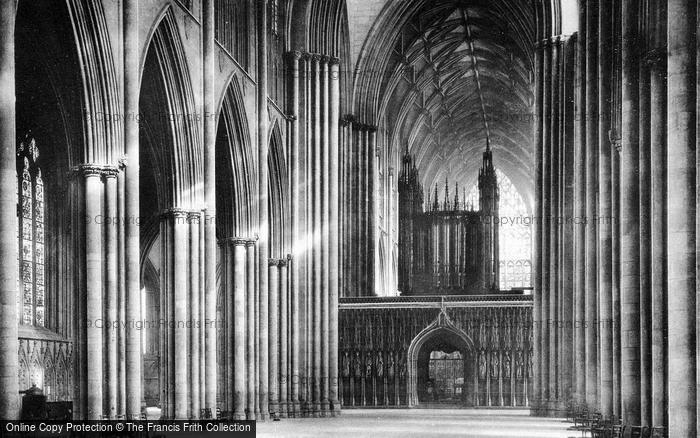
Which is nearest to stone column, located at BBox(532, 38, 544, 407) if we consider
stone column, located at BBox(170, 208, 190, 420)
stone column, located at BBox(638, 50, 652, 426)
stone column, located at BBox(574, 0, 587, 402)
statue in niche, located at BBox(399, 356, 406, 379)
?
stone column, located at BBox(574, 0, 587, 402)

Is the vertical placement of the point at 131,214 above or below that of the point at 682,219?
above

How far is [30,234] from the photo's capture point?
86.6ft

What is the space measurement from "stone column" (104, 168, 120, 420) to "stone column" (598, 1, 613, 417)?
10.9 metres

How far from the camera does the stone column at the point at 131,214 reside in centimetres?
2031

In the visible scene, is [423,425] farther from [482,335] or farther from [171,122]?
[482,335]

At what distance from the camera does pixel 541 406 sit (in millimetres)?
34344

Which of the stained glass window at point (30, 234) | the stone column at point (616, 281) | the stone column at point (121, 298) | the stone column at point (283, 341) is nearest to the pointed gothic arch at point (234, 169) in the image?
the stone column at point (283, 341)

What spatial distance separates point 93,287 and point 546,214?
64.8 feet

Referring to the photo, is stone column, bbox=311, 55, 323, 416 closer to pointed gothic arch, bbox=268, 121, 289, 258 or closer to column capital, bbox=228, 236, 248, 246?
pointed gothic arch, bbox=268, 121, 289, 258

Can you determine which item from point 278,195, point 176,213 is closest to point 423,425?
point 176,213

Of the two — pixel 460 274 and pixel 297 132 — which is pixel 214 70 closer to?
pixel 297 132

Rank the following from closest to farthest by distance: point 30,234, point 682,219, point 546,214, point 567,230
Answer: point 682,219, point 30,234, point 567,230, point 546,214

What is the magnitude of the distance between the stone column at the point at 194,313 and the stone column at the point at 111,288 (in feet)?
15.7

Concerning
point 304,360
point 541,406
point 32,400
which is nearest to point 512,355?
point 541,406
